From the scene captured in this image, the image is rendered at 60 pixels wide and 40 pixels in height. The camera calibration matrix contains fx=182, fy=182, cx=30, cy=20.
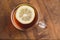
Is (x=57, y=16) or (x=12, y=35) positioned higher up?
(x=57, y=16)

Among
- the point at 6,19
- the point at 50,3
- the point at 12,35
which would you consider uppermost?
the point at 50,3

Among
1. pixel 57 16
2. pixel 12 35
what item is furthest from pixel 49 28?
pixel 12 35

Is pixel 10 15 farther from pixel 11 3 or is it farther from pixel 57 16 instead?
pixel 57 16
